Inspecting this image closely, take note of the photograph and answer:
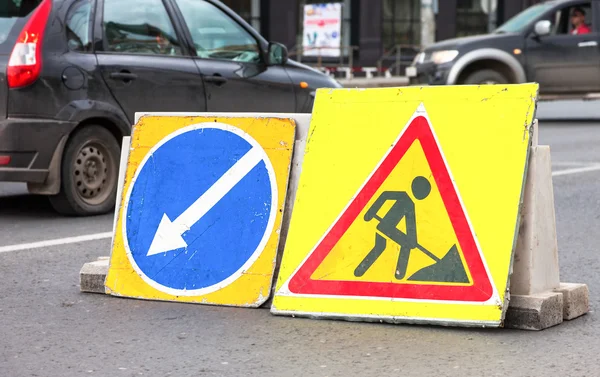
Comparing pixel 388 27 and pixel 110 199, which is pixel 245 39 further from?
pixel 388 27

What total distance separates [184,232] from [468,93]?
1.42 m

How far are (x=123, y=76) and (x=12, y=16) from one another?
0.86 meters

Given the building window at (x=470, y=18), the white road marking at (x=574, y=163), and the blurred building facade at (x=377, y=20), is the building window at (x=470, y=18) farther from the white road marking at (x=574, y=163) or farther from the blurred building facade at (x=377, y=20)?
the white road marking at (x=574, y=163)

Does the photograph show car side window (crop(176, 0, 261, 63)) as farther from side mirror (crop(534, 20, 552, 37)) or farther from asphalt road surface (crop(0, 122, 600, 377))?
side mirror (crop(534, 20, 552, 37))

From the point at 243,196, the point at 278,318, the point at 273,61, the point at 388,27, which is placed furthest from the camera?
the point at 388,27

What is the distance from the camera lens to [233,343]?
4.97 metres

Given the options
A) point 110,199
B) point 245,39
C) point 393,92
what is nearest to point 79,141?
point 110,199

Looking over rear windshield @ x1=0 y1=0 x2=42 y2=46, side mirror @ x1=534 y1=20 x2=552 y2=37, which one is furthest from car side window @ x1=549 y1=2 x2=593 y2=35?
rear windshield @ x1=0 y1=0 x2=42 y2=46

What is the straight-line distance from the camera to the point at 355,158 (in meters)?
5.56

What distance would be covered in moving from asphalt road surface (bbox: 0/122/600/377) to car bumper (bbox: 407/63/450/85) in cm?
1304

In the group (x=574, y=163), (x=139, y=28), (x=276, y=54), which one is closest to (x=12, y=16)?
(x=139, y=28)

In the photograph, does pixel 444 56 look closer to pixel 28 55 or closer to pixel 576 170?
pixel 576 170

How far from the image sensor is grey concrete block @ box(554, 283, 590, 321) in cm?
537

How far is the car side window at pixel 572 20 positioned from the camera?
1953 centimetres
